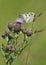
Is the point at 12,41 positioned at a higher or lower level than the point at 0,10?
higher

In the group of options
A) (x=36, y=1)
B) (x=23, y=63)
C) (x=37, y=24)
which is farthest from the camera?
(x=36, y=1)

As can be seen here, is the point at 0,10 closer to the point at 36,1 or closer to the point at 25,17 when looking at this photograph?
the point at 36,1

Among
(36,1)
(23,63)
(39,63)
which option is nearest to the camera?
(23,63)

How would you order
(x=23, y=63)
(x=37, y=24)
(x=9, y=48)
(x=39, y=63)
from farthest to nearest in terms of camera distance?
1. (x=37, y=24)
2. (x=39, y=63)
3. (x=23, y=63)
4. (x=9, y=48)

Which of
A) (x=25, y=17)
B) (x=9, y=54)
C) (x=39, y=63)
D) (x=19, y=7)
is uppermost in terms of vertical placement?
(x=25, y=17)

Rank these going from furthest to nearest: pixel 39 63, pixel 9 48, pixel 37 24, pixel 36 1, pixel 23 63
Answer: pixel 36 1
pixel 37 24
pixel 39 63
pixel 23 63
pixel 9 48

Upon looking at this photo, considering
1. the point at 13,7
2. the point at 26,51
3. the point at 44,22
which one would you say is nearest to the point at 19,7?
the point at 13,7

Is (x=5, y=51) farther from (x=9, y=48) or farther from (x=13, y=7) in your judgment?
(x=13, y=7)

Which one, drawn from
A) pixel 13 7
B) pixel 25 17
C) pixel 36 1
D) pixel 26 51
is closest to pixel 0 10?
pixel 13 7

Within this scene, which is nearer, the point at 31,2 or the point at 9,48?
the point at 9,48
